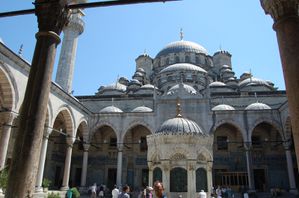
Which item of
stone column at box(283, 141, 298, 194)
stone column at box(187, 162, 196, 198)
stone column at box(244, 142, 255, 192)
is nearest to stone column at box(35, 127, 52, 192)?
stone column at box(187, 162, 196, 198)

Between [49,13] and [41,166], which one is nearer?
[49,13]

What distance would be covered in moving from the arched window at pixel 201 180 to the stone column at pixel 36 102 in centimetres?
556

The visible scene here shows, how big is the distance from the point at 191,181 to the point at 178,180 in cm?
36

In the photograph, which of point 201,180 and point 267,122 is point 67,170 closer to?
point 201,180

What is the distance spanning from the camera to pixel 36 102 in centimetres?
305

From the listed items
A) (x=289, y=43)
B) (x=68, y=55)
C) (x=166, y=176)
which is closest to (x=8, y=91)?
(x=166, y=176)

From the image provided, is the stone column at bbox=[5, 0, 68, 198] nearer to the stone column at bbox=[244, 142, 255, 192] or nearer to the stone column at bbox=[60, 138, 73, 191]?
the stone column at bbox=[60, 138, 73, 191]

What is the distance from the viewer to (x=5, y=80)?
34.4ft

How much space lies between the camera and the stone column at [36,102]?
2748 millimetres

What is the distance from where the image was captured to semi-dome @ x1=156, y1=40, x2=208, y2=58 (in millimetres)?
31259

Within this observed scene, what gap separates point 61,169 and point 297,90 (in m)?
19.3

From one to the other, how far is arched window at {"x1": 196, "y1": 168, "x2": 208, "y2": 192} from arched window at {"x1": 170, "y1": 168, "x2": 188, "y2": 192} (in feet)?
1.24

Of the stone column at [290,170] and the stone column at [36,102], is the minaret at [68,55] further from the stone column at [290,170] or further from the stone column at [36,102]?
the stone column at [36,102]

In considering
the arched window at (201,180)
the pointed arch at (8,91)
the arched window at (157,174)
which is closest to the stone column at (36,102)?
the arched window at (157,174)
